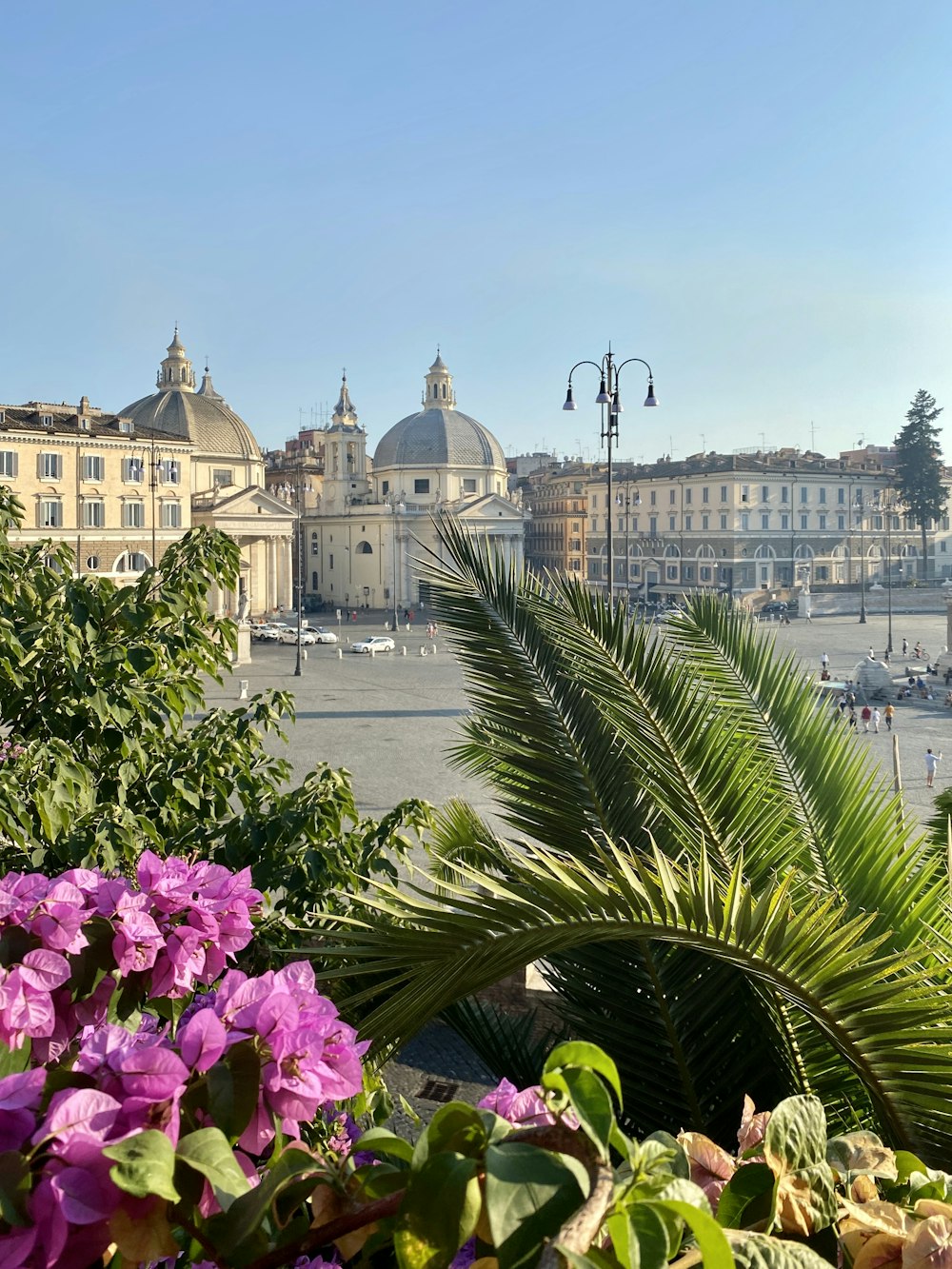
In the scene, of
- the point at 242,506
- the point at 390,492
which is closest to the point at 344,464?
the point at 390,492

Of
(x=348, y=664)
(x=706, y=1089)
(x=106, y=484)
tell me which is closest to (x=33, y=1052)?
(x=706, y=1089)

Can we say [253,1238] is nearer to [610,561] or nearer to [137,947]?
[137,947]

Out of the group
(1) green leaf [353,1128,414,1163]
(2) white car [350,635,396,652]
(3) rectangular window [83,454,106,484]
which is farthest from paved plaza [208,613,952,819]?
(3) rectangular window [83,454,106,484]

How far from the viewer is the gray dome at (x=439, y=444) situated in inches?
2618

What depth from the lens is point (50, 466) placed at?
41562 millimetres

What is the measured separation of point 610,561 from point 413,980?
8821mm

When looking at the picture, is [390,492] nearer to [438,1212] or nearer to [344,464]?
[344,464]

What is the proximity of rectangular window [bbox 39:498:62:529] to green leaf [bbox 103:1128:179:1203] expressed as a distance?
4399 cm

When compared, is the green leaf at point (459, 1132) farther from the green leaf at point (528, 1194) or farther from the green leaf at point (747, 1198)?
the green leaf at point (747, 1198)

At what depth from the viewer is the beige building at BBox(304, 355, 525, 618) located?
63.2 metres

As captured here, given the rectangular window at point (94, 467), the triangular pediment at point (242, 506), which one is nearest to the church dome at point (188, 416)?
the triangular pediment at point (242, 506)

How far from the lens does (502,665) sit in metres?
3.43

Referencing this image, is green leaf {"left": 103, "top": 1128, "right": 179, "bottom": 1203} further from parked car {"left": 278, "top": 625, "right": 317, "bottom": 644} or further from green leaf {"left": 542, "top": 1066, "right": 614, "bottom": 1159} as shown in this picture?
parked car {"left": 278, "top": 625, "right": 317, "bottom": 644}

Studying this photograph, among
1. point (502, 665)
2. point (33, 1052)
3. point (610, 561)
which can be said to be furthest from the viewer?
point (610, 561)
